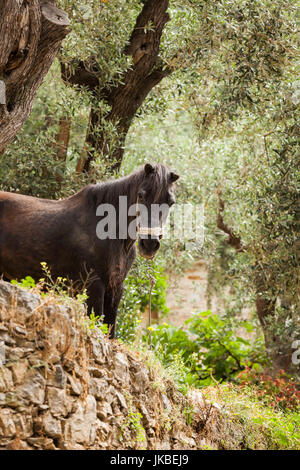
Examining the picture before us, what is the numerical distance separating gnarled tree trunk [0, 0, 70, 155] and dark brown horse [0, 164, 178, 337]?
0.93 metres

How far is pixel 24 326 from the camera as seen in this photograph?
15.7 feet

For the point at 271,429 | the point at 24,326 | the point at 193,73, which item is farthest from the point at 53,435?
the point at 193,73

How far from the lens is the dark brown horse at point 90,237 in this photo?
6.24 m

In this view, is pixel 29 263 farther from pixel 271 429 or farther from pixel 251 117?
pixel 251 117

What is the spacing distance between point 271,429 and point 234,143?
5.97 metres

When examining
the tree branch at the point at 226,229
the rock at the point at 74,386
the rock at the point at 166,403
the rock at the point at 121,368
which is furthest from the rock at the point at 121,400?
the tree branch at the point at 226,229

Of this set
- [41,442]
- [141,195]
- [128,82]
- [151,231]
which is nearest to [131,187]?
[141,195]

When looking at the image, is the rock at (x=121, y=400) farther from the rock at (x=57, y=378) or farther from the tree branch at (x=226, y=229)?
the tree branch at (x=226, y=229)

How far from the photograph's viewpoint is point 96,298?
6246mm

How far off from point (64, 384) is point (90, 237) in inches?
76.8

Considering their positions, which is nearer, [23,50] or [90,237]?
[23,50]

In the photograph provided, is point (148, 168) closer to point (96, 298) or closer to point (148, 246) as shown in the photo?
point (148, 246)

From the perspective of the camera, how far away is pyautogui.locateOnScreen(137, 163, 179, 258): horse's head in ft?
19.9

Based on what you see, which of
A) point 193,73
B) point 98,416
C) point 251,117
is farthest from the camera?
point 251,117
